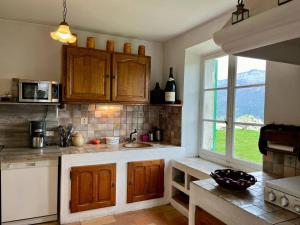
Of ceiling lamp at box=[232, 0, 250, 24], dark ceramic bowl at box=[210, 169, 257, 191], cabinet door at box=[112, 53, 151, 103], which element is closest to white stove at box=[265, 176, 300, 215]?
dark ceramic bowl at box=[210, 169, 257, 191]

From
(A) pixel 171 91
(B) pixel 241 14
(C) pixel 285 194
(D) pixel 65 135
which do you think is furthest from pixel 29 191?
(B) pixel 241 14

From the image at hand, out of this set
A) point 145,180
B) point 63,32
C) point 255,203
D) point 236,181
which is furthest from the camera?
point 145,180

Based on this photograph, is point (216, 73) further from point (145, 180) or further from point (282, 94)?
point (145, 180)

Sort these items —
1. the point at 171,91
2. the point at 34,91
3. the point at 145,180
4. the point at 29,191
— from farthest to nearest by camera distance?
the point at 171,91, the point at 145,180, the point at 34,91, the point at 29,191

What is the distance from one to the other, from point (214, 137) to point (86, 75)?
71.7 inches

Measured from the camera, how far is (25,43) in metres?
2.81

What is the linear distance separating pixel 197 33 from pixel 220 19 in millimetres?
400

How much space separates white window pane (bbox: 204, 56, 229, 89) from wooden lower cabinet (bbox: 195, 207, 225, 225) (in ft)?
5.54

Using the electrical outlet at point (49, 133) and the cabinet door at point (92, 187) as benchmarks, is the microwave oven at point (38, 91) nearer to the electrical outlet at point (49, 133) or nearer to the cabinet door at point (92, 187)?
the electrical outlet at point (49, 133)

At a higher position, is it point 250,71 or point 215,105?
point 250,71

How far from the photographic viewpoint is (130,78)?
3018mm

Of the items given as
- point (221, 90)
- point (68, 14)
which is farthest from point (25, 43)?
point (221, 90)

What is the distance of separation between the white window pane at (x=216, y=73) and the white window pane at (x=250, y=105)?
308mm

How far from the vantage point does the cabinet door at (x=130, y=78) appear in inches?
115
